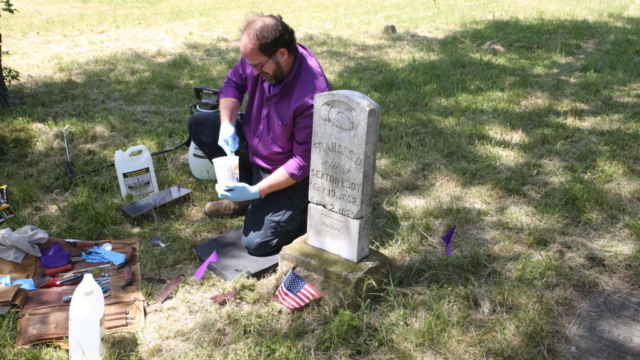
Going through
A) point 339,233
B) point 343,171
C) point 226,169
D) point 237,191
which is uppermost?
point 343,171

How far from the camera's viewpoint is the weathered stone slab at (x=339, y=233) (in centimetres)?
279

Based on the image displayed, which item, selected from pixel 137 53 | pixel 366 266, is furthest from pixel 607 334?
pixel 137 53

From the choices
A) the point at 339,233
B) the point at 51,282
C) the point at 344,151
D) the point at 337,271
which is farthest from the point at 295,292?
the point at 51,282

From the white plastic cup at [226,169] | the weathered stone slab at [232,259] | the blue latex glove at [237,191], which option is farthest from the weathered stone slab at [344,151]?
the weathered stone slab at [232,259]

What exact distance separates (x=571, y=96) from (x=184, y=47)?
5981 millimetres

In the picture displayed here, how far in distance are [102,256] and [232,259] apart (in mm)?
820

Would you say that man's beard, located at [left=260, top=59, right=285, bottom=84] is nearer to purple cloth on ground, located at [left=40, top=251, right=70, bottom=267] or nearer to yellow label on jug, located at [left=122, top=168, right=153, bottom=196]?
yellow label on jug, located at [left=122, top=168, right=153, bottom=196]

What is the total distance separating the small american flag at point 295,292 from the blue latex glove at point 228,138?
1.05m

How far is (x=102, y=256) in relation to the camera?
3230 mm

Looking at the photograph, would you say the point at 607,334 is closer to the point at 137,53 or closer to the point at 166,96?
the point at 166,96

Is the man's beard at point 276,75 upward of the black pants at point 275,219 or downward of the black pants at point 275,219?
upward

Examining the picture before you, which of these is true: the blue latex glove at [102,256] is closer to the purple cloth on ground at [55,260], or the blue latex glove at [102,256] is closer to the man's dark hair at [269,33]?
the purple cloth on ground at [55,260]

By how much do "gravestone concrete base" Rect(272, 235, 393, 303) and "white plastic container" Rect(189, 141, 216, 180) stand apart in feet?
4.97

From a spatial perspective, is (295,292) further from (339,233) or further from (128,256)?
Result: (128,256)
